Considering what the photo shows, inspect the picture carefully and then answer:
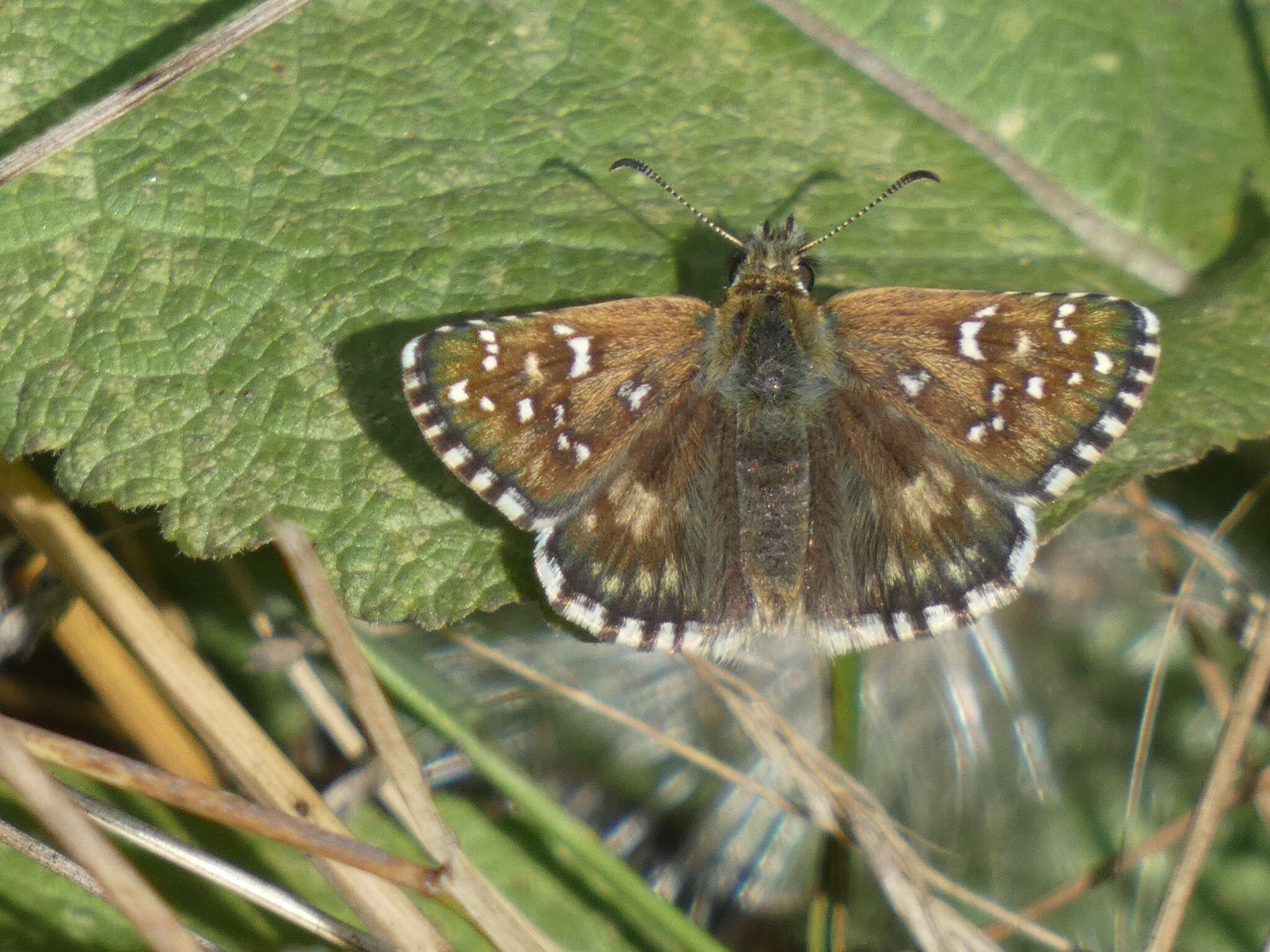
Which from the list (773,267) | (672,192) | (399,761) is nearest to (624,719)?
(399,761)

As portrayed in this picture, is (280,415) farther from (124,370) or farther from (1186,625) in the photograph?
(1186,625)

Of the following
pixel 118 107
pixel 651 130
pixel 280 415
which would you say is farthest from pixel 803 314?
pixel 118 107

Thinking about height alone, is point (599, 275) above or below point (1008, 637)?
above

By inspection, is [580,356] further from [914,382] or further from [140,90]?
[140,90]

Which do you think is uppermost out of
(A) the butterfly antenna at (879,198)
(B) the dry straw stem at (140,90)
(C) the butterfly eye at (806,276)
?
(B) the dry straw stem at (140,90)

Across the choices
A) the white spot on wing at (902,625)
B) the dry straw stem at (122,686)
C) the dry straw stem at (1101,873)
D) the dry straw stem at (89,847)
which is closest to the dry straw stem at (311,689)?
the dry straw stem at (122,686)

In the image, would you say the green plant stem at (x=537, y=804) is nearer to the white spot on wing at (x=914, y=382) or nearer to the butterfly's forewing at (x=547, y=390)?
the butterfly's forewing at (x=547, y=390)

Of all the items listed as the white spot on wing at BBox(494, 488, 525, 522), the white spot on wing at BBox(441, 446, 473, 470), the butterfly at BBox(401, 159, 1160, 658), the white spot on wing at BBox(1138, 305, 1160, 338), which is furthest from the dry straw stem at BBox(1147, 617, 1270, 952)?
the white spot on wing at BBox(441, 446, 473, 470)
